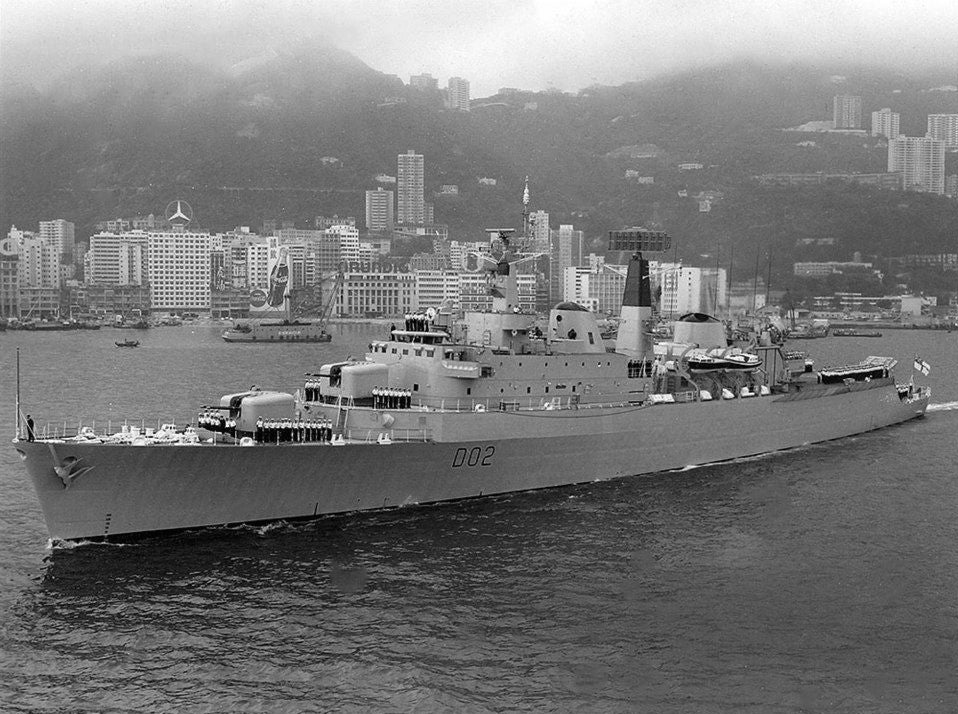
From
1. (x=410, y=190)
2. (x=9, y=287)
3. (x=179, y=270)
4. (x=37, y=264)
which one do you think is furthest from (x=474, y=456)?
(x=410, y=190)

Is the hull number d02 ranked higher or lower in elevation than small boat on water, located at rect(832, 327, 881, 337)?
lower

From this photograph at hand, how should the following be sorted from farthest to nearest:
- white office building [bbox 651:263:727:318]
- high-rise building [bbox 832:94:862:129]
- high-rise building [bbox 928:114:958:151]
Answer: high-rise building [bbox 928:114:958:151], high-rise building [bbox 832:94:862:129], white office building [bbox 651:263:727:318]

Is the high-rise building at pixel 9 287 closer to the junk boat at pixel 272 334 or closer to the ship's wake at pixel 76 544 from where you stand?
the junk boat at pixel 272 334

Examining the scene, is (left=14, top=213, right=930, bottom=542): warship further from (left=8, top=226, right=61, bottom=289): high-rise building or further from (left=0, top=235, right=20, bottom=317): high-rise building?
(left=8, top=226, right=61, bottom=289): high-rise building

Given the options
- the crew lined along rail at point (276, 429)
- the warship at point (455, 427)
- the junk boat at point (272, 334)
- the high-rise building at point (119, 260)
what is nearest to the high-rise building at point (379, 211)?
the high-rise building at point (119, 260)

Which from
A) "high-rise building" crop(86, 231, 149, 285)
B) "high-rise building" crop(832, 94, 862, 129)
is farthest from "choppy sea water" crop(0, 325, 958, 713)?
"high-rise building" crop(832, 94, 862, 129)

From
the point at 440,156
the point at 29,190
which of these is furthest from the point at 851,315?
the point at 29,190

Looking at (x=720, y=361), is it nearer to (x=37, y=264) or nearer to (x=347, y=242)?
(x=37, y=264)
